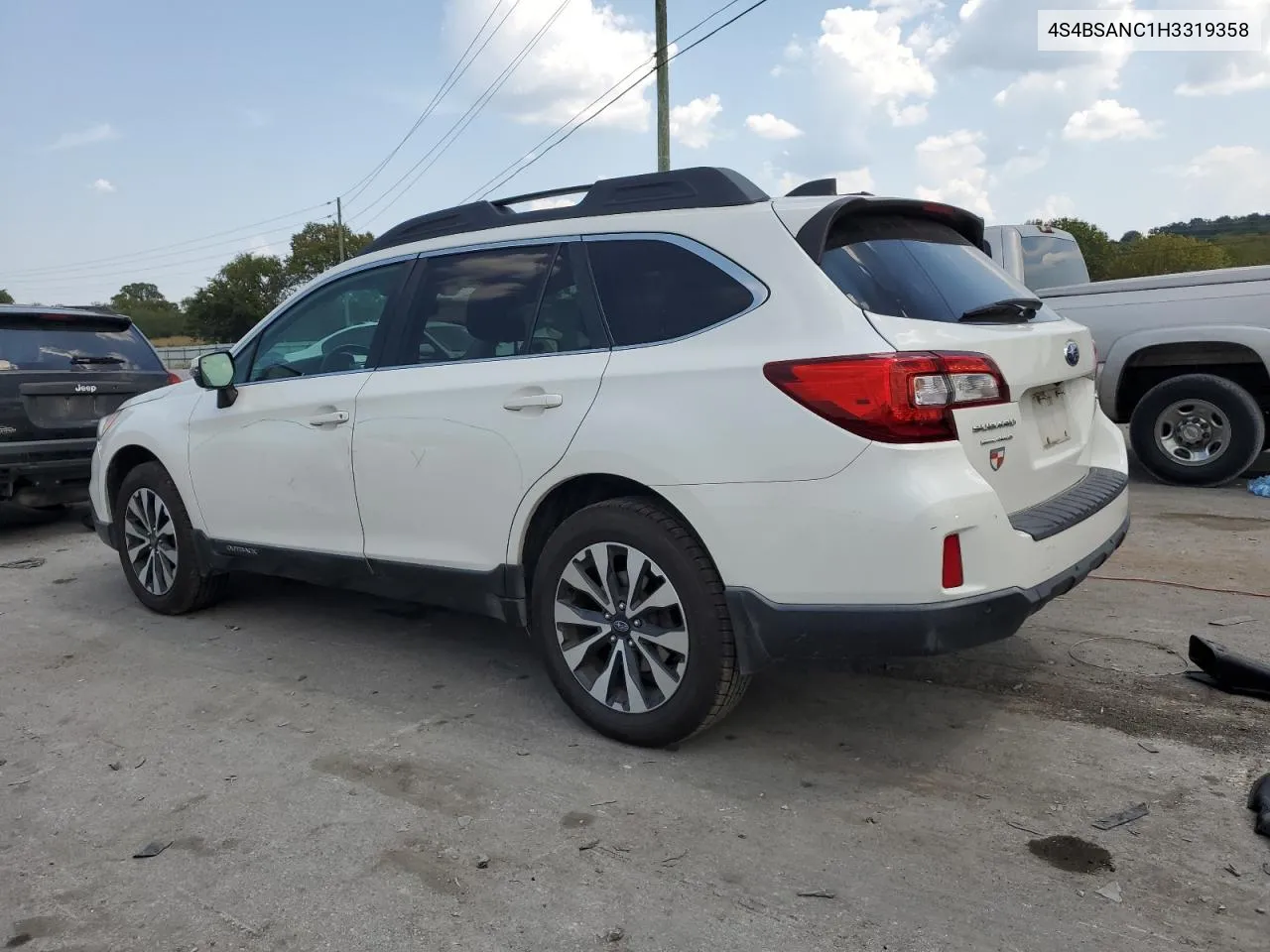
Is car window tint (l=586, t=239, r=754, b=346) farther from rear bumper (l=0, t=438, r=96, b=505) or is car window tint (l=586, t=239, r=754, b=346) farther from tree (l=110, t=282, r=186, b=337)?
tree (l=110, t=282, r=186, b=337)

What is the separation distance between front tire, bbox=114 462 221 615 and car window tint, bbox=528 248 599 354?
250 centimetres

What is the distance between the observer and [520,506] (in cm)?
358

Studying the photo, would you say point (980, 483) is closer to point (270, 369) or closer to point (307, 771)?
point (307, 771)

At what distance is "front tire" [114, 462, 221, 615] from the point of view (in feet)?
16.9

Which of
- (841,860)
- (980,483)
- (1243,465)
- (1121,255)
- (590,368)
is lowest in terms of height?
(841,860)

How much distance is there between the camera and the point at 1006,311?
11.2 ft

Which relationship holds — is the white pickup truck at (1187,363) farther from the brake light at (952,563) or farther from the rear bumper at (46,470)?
the rear bumper at (46,470)

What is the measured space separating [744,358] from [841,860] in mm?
1451

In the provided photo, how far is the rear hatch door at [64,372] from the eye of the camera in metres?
7.23

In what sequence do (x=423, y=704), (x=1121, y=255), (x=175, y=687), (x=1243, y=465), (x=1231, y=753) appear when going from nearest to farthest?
(x=1231, y=753)
(x=423, y=704)
(x=175, y=687)
(x=1243, y=465)
(x=1121, y=255)

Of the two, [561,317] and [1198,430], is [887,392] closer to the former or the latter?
[561,317]

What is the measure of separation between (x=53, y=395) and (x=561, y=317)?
5.51 meters

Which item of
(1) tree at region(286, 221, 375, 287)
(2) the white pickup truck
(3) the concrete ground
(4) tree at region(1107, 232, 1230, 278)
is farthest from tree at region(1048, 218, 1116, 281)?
(1) tree at region(286, 221, 375, 287)

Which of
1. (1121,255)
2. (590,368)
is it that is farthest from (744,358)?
(1121,255)
